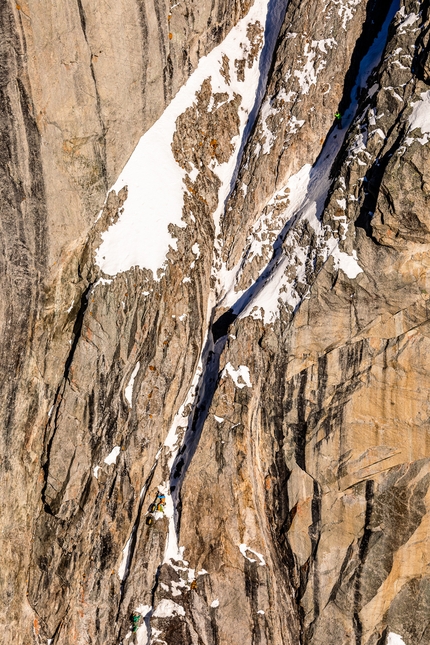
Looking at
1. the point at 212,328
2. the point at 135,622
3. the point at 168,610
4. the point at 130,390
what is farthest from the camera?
the point at 212,328

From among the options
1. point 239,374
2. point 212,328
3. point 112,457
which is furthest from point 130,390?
point 239,374

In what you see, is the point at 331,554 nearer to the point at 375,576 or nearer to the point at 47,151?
the point at 375,576

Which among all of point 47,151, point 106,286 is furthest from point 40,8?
point 106,286

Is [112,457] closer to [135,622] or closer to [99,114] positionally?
[135,622]

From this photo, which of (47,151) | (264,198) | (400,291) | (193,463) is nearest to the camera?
(400,291)

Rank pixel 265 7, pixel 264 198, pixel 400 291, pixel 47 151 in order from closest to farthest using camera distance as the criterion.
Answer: pixel 400 291 → pixel 47 151 → pixel 264 198 → pixel 265 7

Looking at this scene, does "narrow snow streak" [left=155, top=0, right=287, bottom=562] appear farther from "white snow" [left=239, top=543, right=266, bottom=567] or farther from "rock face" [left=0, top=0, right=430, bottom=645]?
"white snow" [left=239, top=543, right=266, bottom=567]

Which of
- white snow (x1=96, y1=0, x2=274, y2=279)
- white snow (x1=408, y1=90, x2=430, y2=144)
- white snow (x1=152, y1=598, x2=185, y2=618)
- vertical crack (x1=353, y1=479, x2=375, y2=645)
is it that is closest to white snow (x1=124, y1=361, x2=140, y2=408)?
white snow (x1=96, y1=0, x2=274, y2=279)
